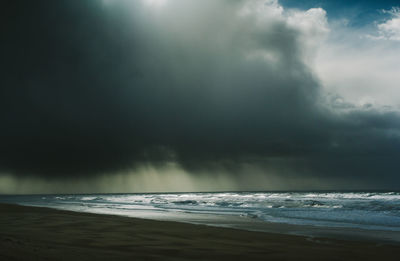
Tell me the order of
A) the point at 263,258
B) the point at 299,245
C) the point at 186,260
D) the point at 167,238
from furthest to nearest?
the point at 167,238 < the point at 299,245 < the point at 263,258 < the point at 186,260

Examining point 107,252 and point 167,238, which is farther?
point 167,238

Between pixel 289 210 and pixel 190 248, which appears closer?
pixel 190 248

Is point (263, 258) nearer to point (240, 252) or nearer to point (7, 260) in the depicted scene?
point (240, 252)

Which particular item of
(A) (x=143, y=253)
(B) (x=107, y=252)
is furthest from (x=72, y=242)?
(A) (x=143, y=253)

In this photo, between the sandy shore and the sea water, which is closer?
the sandy shore

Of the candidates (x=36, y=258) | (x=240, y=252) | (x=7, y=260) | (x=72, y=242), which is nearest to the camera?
(x=7, y=260)

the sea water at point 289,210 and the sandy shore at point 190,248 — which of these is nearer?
the sandy shore at point 190,248

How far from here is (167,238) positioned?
10.5 meters

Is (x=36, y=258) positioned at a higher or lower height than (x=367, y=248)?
higher

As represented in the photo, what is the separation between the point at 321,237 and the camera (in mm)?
11453

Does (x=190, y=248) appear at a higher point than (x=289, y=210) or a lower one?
higher

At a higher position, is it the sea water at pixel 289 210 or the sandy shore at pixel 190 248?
the sandy shore at pixel 190 248

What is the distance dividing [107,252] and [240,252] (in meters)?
3.40

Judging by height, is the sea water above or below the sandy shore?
below
